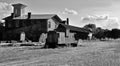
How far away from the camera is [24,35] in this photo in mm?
48000

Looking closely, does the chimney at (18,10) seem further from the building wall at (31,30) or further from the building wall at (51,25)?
the building wall at (51,25)

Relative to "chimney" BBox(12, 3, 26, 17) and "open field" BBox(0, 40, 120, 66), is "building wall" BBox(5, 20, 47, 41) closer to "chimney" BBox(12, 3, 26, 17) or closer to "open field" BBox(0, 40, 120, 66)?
"chimney" BBox(12, 3, 26, 17)

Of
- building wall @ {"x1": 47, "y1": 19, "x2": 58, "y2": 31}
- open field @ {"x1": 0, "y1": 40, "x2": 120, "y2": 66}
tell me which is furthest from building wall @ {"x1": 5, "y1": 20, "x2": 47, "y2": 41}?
open field @ {"x1": 0, "y1": 40, "x2": 120, "y2": 66}

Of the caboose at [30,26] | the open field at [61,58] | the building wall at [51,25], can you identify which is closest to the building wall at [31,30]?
the caboose at [30,26]

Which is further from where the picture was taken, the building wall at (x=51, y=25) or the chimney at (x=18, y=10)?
the chimney at (x=18, y=10)

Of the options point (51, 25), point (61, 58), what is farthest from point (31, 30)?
point (61, 58)

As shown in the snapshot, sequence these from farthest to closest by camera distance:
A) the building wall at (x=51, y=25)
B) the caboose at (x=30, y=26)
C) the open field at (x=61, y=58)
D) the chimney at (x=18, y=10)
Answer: the chimney at (x=18, y=10) → the building wall at (x=51, y=25) → the caboose at (x=30, y=26) → the open field at (x=61, y=58)

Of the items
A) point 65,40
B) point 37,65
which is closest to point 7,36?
point 65,40

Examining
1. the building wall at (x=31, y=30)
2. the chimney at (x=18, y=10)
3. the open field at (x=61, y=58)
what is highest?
the chimney at (x=18, y=10)

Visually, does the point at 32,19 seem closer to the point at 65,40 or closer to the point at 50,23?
the point at 50,23

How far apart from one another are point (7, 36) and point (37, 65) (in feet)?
138

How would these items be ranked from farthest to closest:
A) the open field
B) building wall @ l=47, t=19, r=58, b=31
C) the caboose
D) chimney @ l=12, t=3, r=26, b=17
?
chimney @ l=12, t=3, r=26, b=17 < building wall @ l=47, t=19, r=58, b=31 < the caboose < the open field

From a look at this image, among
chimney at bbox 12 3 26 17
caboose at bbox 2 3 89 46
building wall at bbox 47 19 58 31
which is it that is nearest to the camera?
caboose at bbox 2 3 89 46

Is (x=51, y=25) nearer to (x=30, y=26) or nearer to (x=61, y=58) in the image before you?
(x=30, y=26)
